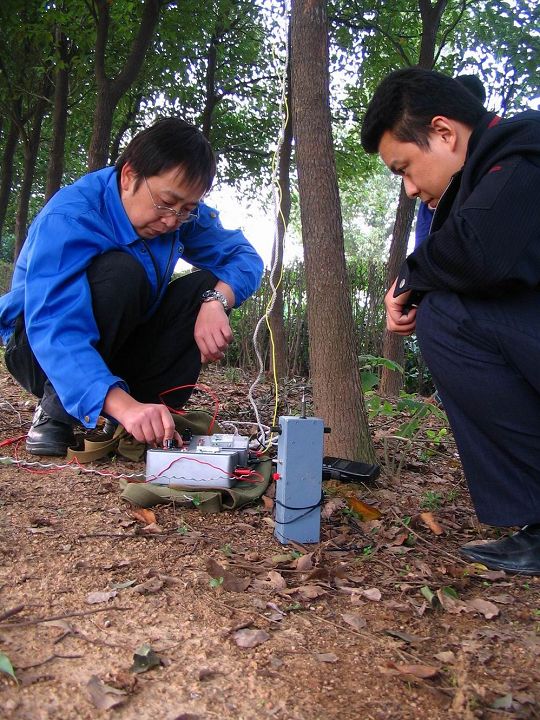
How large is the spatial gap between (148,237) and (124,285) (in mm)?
249

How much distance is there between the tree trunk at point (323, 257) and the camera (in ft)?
8.52

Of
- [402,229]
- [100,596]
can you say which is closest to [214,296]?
[100,596]

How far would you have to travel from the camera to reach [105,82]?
19.0 ft

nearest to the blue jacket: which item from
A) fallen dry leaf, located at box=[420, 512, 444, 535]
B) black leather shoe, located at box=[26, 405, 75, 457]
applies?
black leather shoe, located at box=[26, 405, 75, 457]

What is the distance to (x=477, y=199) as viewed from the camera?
5.69 ft

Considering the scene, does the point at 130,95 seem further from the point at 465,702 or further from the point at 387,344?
the point at 465,702

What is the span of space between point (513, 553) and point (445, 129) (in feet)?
4.18

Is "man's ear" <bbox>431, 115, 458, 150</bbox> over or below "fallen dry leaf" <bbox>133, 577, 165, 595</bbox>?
over

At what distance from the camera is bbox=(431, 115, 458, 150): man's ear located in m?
1.92

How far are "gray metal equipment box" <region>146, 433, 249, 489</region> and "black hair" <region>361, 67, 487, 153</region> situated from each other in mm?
1189

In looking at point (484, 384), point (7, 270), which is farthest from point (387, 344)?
point (7, 270)

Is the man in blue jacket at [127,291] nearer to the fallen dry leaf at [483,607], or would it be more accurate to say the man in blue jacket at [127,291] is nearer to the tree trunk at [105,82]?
the fallen dry leaf at [483,607]

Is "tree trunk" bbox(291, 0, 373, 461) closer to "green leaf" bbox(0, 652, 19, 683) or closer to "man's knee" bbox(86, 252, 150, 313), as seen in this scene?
"man's knee" bbox(86, 252, 150, 313)

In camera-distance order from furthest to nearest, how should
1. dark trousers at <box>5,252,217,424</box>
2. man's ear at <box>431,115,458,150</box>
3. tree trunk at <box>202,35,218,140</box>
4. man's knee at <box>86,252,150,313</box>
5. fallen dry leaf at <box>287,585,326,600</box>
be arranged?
tree trunk at <box>202,35,218,140</box> → dark trousers at <box>5,252,217,424</box> → man's knee at <box>86,252,150,313</box> → man's ear at <box>431,115,458,150</box> → fallen dry leaf at <box>287,585,326,600</box>
